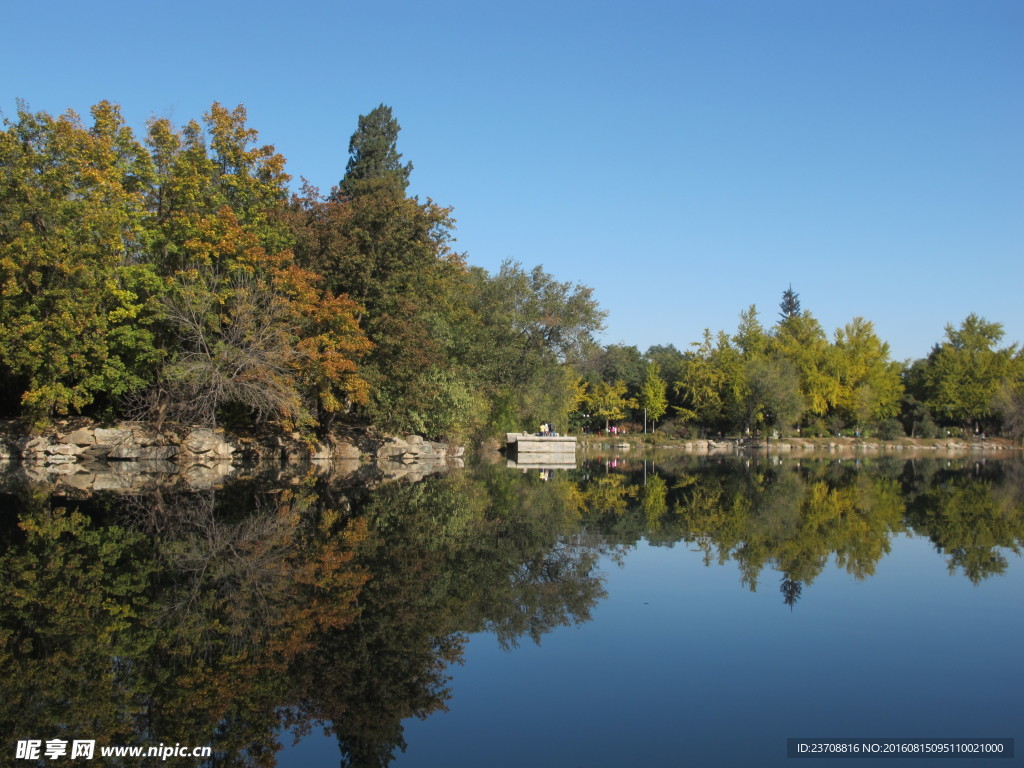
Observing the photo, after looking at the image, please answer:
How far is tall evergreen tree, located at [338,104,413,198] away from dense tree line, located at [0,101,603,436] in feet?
40.5

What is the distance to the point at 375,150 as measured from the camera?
147 ft

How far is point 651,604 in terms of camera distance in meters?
9.34

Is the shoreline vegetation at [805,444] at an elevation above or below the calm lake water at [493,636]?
above

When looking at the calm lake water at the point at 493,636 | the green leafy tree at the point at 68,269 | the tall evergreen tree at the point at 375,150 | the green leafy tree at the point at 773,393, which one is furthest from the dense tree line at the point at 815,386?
the calm lake water at the point at 493,636

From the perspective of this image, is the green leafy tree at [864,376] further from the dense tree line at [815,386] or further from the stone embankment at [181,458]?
the stone embankment at [181,458]

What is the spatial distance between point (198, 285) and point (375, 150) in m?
20.7

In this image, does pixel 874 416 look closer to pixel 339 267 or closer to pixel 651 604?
pixel 339 267

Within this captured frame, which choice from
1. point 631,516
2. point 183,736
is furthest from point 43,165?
point 183,736

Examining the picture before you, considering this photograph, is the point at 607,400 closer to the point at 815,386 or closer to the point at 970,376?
the point at 815,386

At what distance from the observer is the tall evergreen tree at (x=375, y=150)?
44500 mm

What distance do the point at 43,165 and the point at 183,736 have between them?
2708 centimetres

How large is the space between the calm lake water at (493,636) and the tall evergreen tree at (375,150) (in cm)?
Answer: 3193

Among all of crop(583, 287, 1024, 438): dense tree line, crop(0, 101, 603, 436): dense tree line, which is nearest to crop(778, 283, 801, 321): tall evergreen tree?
crop(583, 287, 1024, 438): dense tree line

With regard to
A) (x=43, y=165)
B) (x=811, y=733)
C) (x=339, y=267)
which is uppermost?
(x=43, y=165)
